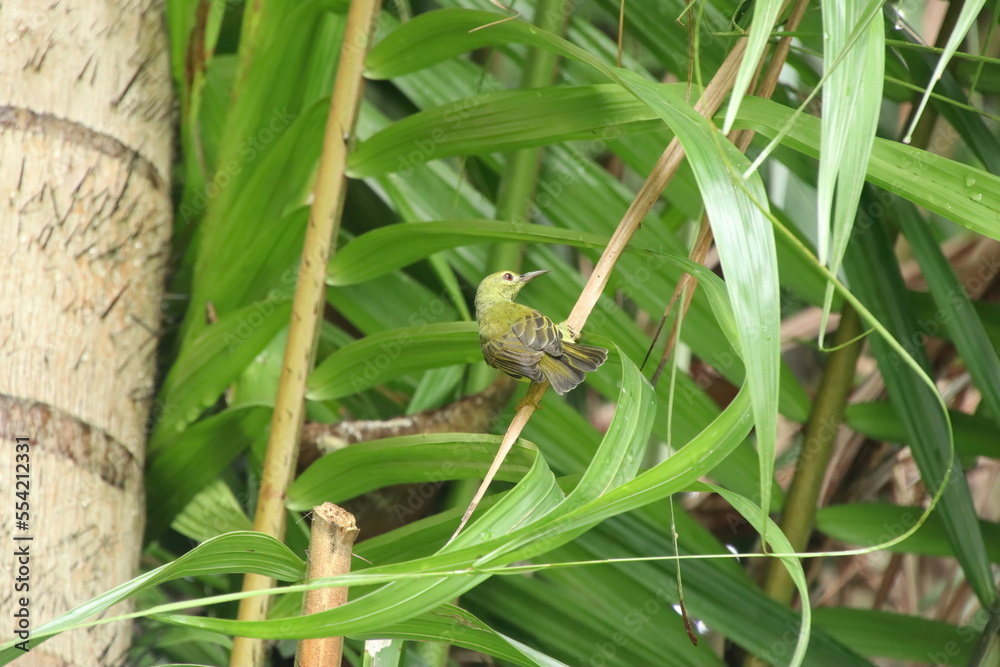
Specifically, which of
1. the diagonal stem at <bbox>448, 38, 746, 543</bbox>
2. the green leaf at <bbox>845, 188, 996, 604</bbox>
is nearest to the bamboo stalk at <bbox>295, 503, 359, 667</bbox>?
the diagonal stem at <bbox>448, 38, 746, 543</bbox>

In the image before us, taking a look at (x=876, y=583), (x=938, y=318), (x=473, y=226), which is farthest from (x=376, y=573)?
(x=876, y=583)

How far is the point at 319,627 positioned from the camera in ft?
2.31

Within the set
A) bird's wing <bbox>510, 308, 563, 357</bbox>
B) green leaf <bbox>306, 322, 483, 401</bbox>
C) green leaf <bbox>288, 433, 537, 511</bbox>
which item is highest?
bird's wing <bbox>510, 308, 563, 357</bbox>

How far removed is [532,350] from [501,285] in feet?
0.83

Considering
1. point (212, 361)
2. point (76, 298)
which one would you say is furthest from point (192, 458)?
point (76, 298)

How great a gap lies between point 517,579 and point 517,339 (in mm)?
523

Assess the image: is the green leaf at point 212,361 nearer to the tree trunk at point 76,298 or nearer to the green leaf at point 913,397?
the tree trunk at point 76,298

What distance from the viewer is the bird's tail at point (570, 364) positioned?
147cm

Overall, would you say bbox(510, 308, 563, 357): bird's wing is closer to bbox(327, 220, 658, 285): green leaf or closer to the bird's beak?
the bird's beak

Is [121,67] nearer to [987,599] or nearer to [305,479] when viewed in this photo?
[305,479]

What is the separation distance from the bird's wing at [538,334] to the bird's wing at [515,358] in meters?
0.01

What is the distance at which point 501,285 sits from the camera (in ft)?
5.74

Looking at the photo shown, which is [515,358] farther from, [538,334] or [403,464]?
[403,464]

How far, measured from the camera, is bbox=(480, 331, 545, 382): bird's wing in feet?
4.85
